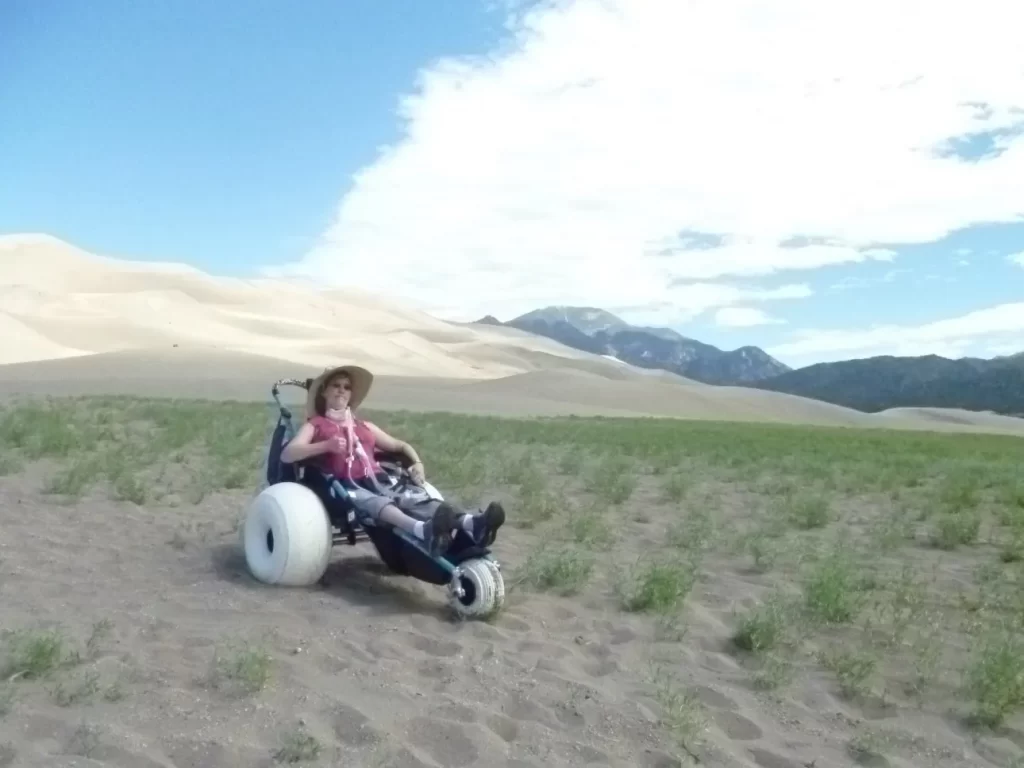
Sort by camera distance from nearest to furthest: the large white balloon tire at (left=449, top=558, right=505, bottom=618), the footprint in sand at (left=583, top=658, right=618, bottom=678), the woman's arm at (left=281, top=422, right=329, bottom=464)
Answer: the footprint in sand at (left=583, top=658, right=618, bottom=678) < the large white balloon tire at (left=449, top=558, right=505, bottom=618) < the woman's arm at (left=281, top=422, right=329, bottom=464)

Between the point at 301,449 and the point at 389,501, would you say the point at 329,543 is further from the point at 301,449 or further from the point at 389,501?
the point at 301,449

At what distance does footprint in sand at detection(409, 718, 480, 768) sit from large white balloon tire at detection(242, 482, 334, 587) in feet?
7.41

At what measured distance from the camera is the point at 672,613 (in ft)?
20.9

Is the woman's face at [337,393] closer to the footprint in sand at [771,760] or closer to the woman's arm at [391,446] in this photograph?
the woman's arm at [391,446]

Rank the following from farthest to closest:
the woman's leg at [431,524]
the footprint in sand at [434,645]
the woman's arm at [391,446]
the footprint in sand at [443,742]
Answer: the woman's arm at [391,446] → the woman's leg at [431,524] → the footprint in sand at [434,645] → the footprint in sand at [443,742]

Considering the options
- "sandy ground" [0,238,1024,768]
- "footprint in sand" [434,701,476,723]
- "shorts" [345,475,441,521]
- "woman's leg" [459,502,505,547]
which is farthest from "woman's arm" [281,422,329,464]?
"footprint in sand" [434,701,476,723]

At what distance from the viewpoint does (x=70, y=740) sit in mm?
4164

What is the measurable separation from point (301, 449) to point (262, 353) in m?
83.6

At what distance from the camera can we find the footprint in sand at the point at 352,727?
436cm

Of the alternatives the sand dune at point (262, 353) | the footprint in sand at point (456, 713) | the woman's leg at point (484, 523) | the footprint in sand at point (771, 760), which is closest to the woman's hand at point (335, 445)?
the woman's leg at point (484, 523)

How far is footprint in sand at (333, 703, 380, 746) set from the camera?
14.3 feet

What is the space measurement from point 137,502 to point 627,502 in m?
5.06

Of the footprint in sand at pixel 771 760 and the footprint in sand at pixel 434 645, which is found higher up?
the footprint in sand at pixel 434 645

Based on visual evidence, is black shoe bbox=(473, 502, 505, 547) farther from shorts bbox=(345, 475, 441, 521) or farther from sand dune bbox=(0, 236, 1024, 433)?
sand dune bbox=(0, 236, 1024, 433)
